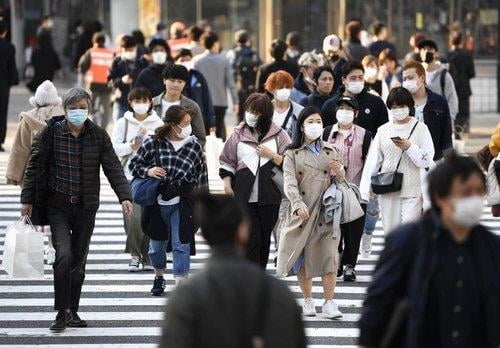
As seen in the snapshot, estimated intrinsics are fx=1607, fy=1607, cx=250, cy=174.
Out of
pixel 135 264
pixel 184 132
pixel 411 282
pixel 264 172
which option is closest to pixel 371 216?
pixel 135 264

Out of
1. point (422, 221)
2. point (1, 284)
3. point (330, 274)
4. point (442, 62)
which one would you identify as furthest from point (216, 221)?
point (442, 62)

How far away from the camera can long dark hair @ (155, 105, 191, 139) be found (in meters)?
11.8

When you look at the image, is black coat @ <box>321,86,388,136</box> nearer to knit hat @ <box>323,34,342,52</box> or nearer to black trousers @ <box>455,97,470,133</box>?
knit hat @ <box>323,34,342,52</box>

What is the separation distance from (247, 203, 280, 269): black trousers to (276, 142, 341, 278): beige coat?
1.16 feet

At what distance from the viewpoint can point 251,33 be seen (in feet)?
112

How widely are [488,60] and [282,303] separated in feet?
84.6

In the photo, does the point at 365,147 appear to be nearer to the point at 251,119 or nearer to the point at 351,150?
the point at 351,150

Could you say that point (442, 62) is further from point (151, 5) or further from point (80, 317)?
point (151, 5)

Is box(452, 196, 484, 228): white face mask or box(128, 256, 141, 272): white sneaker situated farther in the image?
box(128, 256, 141, 272): white sneaker

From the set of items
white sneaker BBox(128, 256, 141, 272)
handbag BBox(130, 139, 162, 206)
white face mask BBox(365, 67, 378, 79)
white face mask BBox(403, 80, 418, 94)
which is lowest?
white sneaker BBox(128, 256, 141, 272)

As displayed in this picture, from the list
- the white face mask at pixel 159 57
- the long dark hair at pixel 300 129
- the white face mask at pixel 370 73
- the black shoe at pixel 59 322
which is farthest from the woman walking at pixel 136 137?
the white face mask at pixel 370 73

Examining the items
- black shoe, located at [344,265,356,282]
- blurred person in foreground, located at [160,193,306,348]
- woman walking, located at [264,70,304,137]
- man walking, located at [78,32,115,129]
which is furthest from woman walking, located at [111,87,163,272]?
man walking, located at [78,32,115,129]

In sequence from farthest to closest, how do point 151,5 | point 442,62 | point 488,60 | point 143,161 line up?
point 151,5
point 488,60
point 442,62
point 143,161

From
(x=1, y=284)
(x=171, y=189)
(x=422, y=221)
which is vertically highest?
(x=422, y=221)
